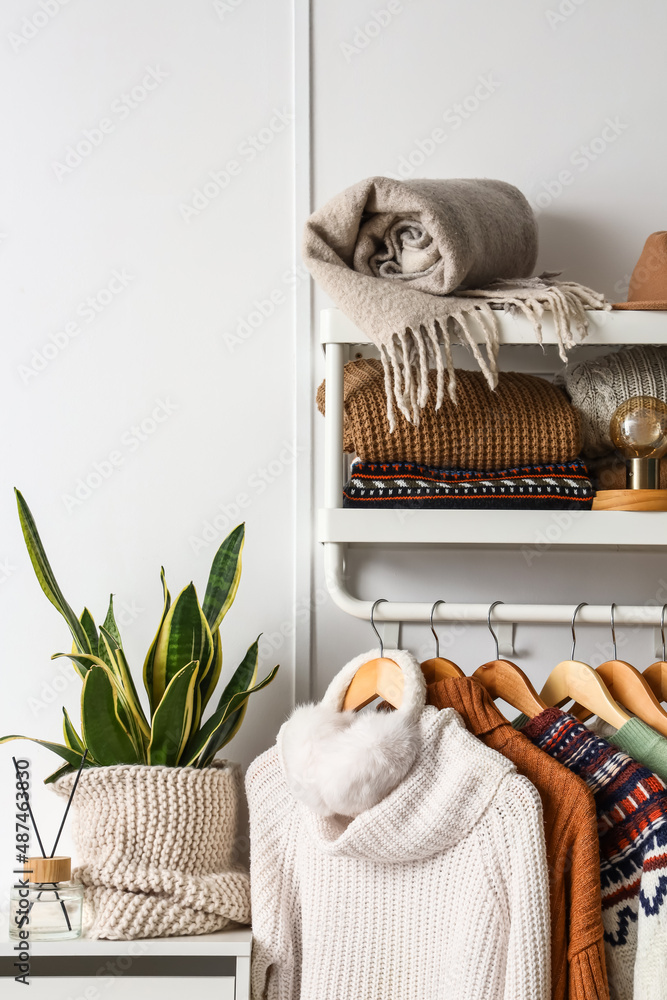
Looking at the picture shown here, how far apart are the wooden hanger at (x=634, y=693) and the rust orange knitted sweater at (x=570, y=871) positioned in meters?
0.15

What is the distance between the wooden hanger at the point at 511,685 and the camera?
977mm

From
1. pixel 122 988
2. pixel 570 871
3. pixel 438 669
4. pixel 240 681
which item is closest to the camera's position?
pixel 570 871

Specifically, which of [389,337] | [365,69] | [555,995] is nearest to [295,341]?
[389,337]

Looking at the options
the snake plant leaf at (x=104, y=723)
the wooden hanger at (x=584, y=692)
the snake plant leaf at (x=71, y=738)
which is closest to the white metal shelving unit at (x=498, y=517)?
the wooden hanger at (x=584, y=692)

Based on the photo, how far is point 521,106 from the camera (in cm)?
132

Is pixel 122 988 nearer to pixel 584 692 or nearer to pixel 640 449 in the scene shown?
pixel 584 692

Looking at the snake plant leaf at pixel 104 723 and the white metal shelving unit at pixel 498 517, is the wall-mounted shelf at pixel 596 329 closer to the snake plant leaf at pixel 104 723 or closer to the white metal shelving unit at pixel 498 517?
the white metal shelving unit at pixel 498 517

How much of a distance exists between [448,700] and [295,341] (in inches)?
24.3

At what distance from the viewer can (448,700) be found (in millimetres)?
954

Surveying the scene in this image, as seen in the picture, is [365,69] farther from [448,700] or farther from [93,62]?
[448,700]

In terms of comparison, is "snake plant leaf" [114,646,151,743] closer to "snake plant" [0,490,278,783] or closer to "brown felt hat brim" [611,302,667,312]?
"snake plant" [0,490,278,783]

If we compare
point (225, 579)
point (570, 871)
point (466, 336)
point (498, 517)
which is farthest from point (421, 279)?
point (570, 871)

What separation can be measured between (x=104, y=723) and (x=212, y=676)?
0.50 ft

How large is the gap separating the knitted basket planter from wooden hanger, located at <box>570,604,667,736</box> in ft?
1.60
